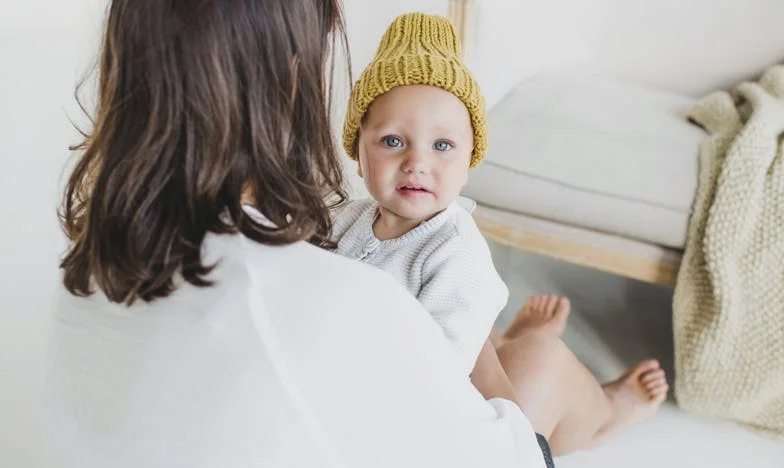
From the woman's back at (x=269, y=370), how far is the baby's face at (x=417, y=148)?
0.31m

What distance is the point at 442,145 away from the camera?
97 cm

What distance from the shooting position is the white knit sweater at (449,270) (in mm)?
889

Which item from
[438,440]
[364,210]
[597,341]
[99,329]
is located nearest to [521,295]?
[597,341]

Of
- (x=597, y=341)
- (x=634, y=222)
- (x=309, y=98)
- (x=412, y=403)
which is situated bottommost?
(x=597, y=341)

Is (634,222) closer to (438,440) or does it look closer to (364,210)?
(364,210)

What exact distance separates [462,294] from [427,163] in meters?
0.17

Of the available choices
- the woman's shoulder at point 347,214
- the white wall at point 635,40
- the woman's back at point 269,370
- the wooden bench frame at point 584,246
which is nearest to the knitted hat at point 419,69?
the woman's shoulder at point 347,214

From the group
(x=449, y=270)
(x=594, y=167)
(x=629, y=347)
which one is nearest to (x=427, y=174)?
(x=449, y=270)

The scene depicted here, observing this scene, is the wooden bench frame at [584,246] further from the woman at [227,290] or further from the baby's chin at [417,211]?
the woman at [227,290]

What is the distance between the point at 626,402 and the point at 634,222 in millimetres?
334

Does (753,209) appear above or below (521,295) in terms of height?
above

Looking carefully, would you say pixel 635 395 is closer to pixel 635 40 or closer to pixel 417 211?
pixel 417 211

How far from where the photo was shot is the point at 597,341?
1673mm

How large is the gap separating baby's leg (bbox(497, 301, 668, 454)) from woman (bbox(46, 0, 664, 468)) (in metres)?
0.47
